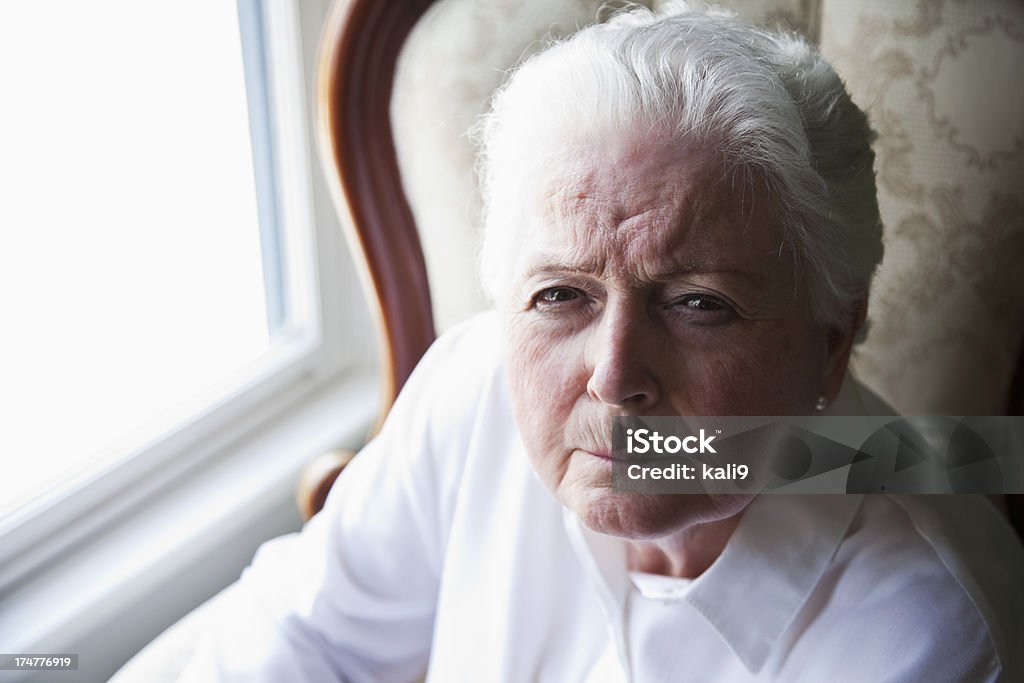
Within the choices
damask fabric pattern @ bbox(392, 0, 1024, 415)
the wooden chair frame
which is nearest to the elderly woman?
damask fabric pattern @ bbox(392, 0, 1024, 415)

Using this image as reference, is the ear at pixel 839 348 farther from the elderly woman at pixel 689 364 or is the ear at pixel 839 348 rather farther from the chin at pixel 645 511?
the chin at pixel 645 511

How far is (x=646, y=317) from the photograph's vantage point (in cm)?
73

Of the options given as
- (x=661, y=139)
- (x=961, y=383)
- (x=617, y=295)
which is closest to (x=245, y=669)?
(x=617, y=295)

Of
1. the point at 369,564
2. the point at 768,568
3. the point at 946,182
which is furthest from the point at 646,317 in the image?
the point at 369,564

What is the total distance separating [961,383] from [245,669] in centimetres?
82

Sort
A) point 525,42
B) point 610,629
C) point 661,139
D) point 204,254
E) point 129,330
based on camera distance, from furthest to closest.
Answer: point 204,254, point 129,330, point 525,42, point 610,629, point 661,139

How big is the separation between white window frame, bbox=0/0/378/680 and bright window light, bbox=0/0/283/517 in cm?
4

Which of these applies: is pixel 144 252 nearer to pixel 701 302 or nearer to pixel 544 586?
pixel 544 586

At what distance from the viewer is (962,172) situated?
34.6 inches

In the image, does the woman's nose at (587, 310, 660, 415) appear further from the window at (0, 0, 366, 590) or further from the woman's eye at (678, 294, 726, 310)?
the window at (0, 0, 366, 590)

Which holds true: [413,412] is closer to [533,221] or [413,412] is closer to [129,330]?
[533,221]

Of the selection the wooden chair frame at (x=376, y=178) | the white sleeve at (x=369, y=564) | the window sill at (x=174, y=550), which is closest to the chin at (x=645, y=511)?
the white sleeve at (x=369, y=564)

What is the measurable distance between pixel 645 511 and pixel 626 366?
124mm

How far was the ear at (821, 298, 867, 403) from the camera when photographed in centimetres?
79
